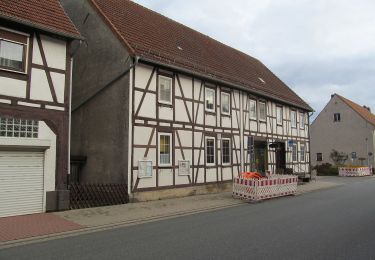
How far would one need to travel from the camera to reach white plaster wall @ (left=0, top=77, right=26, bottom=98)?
38.6 ft

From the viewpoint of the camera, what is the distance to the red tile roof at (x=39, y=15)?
1213 cm

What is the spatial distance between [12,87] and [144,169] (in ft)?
19.5

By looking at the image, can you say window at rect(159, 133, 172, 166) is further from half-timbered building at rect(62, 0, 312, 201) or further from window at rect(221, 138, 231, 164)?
window at rect(221, 138, 231, 164)

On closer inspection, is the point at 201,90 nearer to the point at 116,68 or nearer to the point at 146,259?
the point at 116,68

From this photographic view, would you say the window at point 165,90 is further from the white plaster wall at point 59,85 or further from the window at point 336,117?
the window at point 336,117

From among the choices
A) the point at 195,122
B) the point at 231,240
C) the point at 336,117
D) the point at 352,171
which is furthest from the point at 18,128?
the point at 336,117

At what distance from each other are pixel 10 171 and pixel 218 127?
1112 cm

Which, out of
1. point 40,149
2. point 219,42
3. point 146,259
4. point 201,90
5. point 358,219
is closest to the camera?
point 146,259

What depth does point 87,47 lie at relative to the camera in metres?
18.0

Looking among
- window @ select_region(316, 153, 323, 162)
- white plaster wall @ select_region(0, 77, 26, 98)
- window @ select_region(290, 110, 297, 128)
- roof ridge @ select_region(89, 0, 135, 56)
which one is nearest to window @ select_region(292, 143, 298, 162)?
window @ select_region(290, 110, 297, 128)

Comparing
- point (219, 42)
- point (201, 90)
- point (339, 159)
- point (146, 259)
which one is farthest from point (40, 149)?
point (339, 159)

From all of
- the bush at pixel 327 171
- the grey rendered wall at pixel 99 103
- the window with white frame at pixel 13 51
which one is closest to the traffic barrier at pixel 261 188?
the grey rendered wall at pixel 99 103

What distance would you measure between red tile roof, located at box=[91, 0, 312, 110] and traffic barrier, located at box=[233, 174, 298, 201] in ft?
18.7

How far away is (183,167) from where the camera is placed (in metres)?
17.6
